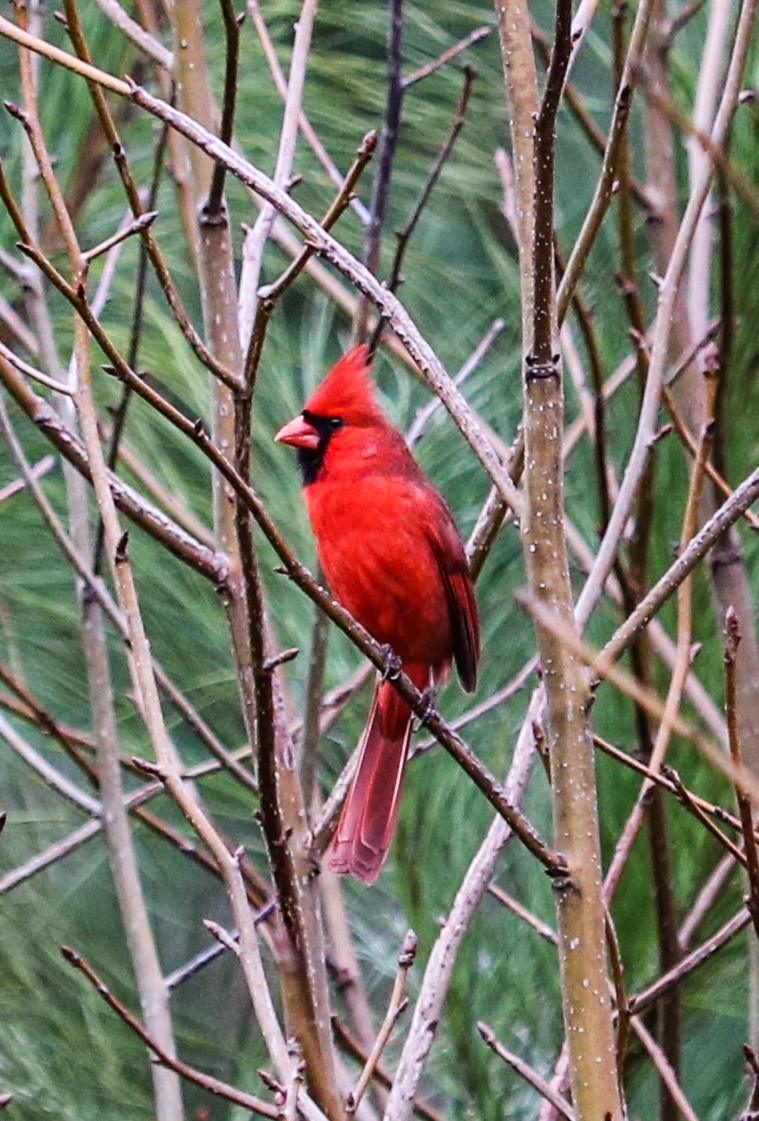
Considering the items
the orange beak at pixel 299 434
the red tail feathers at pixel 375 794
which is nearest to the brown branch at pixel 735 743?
the red tail feathers at pixel 375 794

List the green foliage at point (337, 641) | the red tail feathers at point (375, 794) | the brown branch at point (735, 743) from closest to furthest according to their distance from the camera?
the brown branch at point (735, 743), the red tail feathers at point (375, 794), the green foliage at point (337, 641)

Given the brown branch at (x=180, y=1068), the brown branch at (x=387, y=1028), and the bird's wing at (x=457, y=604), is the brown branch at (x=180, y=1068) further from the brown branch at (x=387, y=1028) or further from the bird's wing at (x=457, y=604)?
the bird's wing at (x=457, y=604)

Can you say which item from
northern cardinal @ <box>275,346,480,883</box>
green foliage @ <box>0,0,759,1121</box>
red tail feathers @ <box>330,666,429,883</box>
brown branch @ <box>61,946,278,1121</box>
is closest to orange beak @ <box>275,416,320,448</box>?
northern cardinal @ <box>275,346,480,883</box>

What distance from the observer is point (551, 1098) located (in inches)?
59.1

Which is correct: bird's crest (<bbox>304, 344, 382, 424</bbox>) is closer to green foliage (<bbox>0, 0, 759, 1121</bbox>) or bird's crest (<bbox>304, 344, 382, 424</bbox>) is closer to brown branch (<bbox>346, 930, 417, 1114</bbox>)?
green foliage (<bbox>0, 0, 759, 1121</bbox>)

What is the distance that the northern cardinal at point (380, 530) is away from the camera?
2.51 metres

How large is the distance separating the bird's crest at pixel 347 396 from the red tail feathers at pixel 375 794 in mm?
392

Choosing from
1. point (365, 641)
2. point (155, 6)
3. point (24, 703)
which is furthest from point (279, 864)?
point (155, 6)

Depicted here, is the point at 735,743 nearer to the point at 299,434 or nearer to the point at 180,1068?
the point at 180,1068

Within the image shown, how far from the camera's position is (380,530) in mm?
2533

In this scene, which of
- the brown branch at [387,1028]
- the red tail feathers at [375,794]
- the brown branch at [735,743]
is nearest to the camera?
the brown branch at [735,743]

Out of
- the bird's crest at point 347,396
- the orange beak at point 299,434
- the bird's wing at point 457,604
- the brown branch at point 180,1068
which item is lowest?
the brown branch at point 180,1068

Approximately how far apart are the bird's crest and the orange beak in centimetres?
2

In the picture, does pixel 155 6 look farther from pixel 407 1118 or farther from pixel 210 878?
pixel 407 1118
